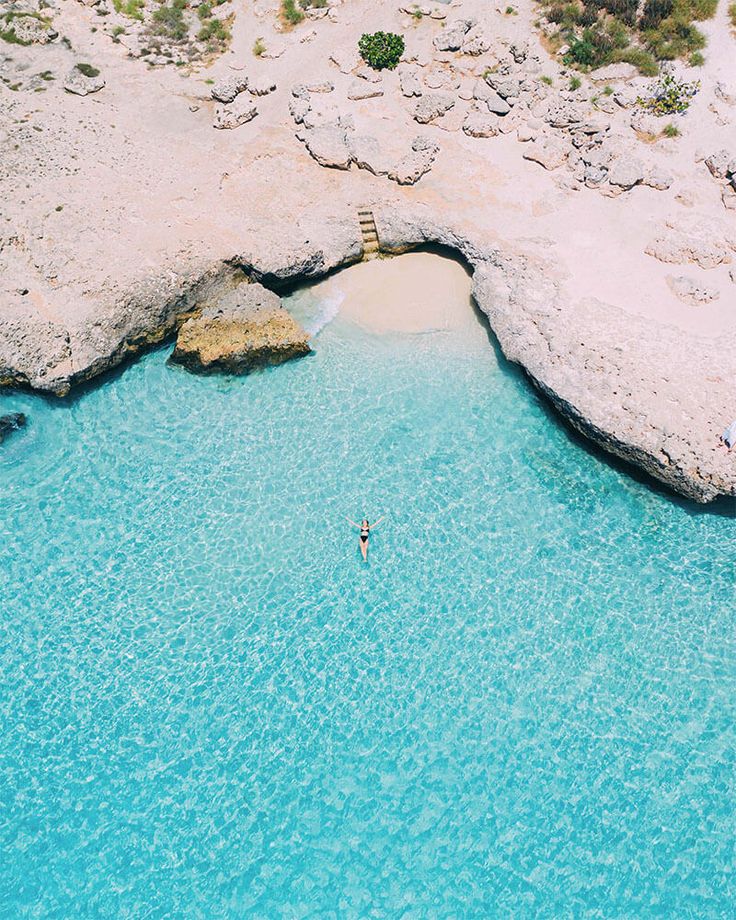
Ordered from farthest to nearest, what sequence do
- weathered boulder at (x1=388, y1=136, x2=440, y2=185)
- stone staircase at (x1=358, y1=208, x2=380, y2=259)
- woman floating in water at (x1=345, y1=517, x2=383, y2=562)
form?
weathered boulder at (x1=388, y1=136, x2=440, y2=185) < stone staircase at (x1=358, y1=208, x2=380, y2=259) < woman floating in water at (x1=345, y1=517, x2=383, y2=562)

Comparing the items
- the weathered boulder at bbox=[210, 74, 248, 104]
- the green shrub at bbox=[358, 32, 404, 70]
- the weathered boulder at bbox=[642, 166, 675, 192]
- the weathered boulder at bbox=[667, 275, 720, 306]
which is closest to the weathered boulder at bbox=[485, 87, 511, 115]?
the green shrub at bbox=[358, 32, 404, 70]

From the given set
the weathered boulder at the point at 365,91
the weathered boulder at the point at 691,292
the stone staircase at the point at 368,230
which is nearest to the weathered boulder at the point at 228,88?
the weathered boulder at the point at 365,91

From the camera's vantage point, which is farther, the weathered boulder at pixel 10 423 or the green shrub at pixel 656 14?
the green shrub at pixel 656 14

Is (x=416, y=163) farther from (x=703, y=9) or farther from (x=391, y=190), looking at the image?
(x=703, y=9)

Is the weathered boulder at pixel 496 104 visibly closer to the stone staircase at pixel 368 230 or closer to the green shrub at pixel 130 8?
the stone staircase at pixel 368 230

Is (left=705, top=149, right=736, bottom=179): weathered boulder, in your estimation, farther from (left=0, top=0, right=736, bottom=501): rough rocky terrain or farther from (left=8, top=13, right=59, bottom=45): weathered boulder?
(left=8, top=13, right=59, bottom=45): weathered boulder
